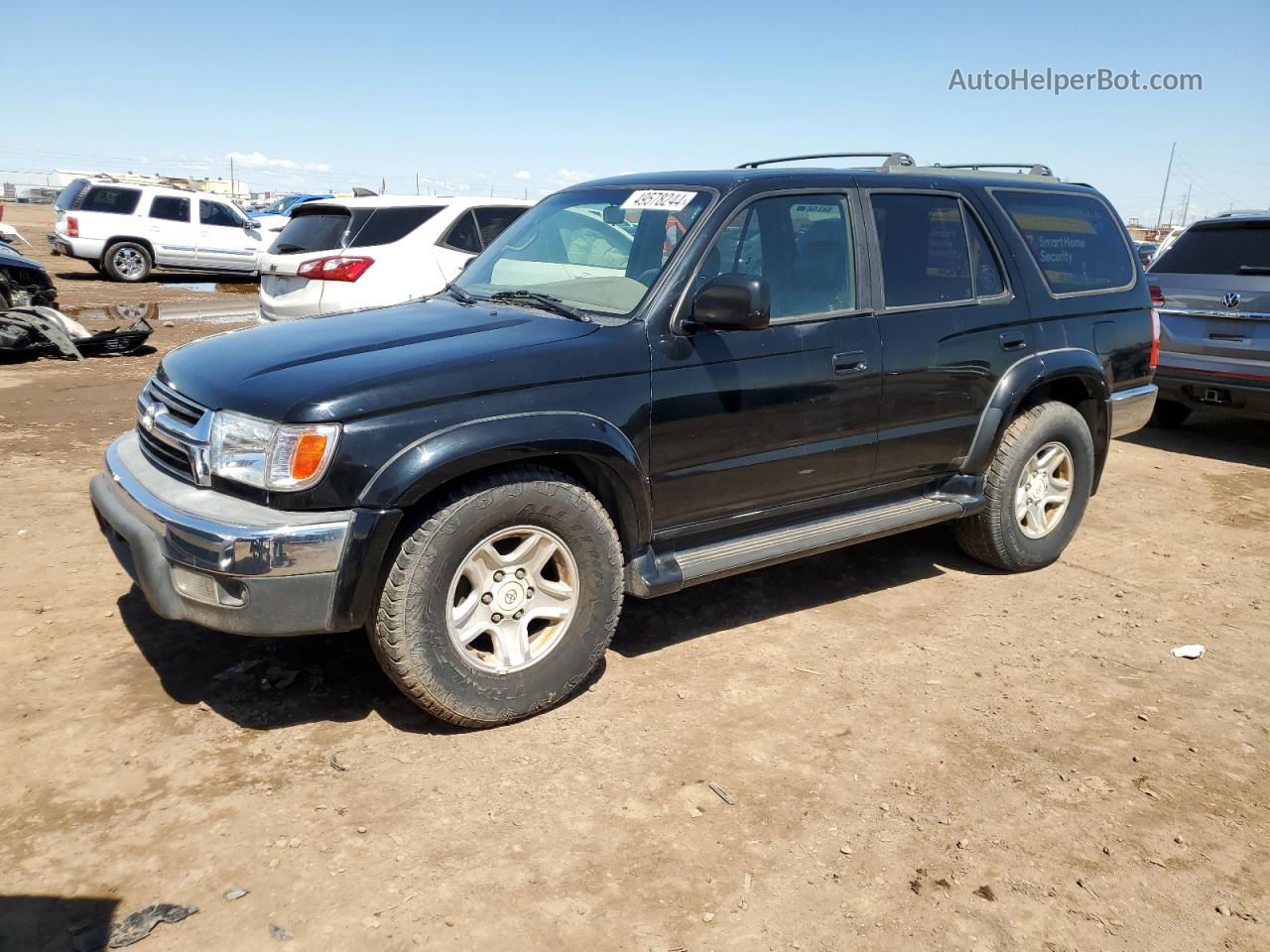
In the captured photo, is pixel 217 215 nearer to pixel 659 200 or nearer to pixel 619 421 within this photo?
pixel 659 200

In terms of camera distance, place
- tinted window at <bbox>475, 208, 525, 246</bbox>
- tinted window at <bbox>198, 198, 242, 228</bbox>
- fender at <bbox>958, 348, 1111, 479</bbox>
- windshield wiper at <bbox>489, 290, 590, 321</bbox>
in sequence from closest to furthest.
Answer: windshield wiper at <bbox>489, 290, 590, 321</bbox> < fender at <bbox>958, 348, 1111, 479</bbox> < tinted window at <bbox>475, 208, 525, 246</bbox> < tinted window at <bbox>198, 198, 242, 228</bbox>

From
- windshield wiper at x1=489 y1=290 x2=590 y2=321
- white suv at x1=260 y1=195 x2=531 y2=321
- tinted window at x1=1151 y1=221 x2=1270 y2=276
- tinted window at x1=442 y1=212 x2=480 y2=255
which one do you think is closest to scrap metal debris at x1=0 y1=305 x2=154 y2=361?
white suv at x1=260 y1=195 x2=531 y2=321

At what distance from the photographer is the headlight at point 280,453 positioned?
3.06m

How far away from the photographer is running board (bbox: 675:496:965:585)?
3863 mm

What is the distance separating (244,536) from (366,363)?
702 millimetres

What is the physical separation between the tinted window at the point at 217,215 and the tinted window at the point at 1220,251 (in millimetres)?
17450

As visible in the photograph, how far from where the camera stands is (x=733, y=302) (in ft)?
11.8

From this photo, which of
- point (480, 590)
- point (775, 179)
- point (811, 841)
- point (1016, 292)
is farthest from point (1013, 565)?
point (480, 590)

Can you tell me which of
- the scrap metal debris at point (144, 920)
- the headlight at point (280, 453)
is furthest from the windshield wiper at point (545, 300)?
the scrap metal debris at point (144, 920)

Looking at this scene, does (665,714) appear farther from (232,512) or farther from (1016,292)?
(1016,292)

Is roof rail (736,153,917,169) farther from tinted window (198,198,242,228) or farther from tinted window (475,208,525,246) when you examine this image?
tinted window (198,198,242,228)

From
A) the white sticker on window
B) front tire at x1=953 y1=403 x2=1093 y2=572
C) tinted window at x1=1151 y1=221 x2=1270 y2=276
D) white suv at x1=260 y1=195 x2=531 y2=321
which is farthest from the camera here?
white suv at x1=260 y1=195 x2=531 y2=321

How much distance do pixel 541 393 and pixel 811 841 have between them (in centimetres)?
165

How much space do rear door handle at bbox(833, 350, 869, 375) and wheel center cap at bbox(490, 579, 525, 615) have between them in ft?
5.36
